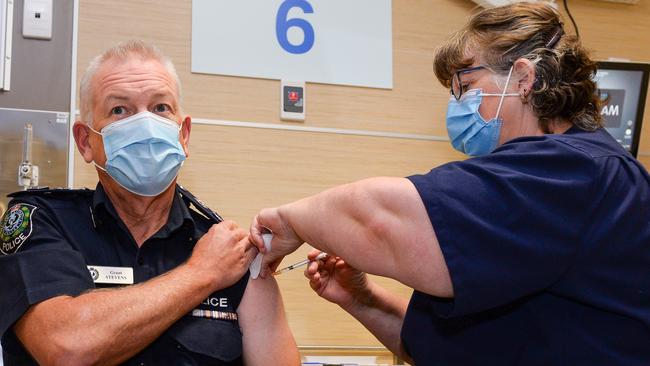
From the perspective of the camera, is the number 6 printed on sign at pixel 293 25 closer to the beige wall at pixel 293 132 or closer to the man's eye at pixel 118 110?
the beige wall at pixel 293 132

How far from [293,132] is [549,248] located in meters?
1.64

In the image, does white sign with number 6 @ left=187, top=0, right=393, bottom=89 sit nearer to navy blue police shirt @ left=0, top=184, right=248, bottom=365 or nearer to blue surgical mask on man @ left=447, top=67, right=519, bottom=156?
navy blue police shirt @ left=0, top=184, right=248, bottom=365

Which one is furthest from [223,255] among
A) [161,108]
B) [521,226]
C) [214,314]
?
[521,226]

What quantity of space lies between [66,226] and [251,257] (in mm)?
445

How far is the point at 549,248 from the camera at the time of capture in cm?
120

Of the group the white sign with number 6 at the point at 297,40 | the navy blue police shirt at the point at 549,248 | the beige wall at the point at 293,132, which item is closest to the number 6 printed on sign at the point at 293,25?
the white sign with number 6 at the point at 297,40

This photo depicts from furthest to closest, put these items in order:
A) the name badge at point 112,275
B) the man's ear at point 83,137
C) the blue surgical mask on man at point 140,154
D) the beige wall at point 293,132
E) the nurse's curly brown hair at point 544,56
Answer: the beige wall at point 293,132
the man's ear at point 83,137
the blue surgical mask on man at point 140,154
the name badge at point 112,275
the nurse's curly brown hair at point 544,56

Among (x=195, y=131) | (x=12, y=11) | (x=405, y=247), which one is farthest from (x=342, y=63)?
(x=405, y=247)

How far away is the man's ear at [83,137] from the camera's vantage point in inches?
75.2

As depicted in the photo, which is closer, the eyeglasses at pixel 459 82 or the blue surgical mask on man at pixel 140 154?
the eyeglasses at pixel 459 82

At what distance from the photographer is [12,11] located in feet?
8.13

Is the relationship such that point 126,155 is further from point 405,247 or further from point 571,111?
point 571,111

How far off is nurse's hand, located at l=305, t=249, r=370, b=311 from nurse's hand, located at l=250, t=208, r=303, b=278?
149 millimetres

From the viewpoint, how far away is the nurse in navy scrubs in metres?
1.20
